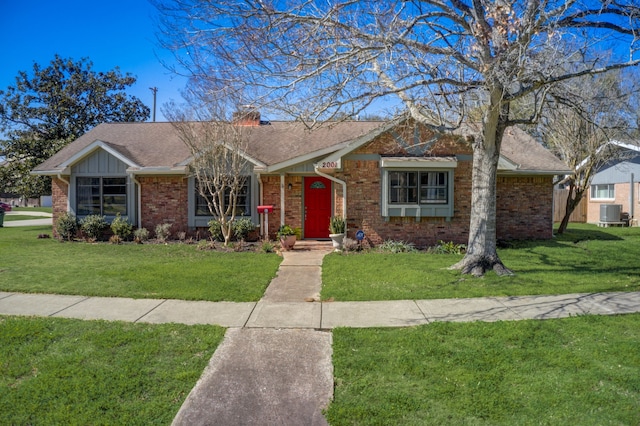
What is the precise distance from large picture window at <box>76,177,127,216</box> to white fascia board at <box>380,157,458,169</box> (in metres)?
9.08

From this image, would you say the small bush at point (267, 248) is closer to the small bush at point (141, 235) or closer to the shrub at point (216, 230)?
the shrub at point (216, 230)

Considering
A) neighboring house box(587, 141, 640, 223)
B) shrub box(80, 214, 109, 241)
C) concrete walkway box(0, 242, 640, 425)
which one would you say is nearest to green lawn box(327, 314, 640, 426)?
concrete walkway box(0, 242, 640, 425)

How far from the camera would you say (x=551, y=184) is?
15.0m

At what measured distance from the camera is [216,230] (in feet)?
46.6

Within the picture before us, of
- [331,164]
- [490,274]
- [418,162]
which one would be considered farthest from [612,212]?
[490,274]

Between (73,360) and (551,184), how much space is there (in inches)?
588

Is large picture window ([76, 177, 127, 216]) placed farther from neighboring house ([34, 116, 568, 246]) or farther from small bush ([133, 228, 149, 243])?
small bush ([133, 228, 149, 243])

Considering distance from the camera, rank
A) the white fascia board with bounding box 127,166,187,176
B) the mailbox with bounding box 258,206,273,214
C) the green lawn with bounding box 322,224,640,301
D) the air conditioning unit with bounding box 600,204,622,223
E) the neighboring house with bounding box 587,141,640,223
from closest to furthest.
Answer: the green lawn with bounding box 322,224,640,301 < the mailbox with bounding box 258,206,273,214 < the white fascia board with bounding box 127,166,187,176 < the air conditioning unit with bounding box 600,204,622,223 < the neighboring house with bounding box 587,141,640,223

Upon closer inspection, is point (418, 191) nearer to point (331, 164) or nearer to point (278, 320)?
point (331, 164)

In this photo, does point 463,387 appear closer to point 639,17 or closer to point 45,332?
point 45,332

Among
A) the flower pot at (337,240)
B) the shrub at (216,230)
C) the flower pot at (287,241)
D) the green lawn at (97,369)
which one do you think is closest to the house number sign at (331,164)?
the flower pot at (337,240)

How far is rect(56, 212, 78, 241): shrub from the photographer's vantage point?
15117 millimetres

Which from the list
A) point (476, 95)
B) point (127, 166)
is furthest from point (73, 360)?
point (127, 166)

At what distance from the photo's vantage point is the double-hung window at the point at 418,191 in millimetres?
13273
